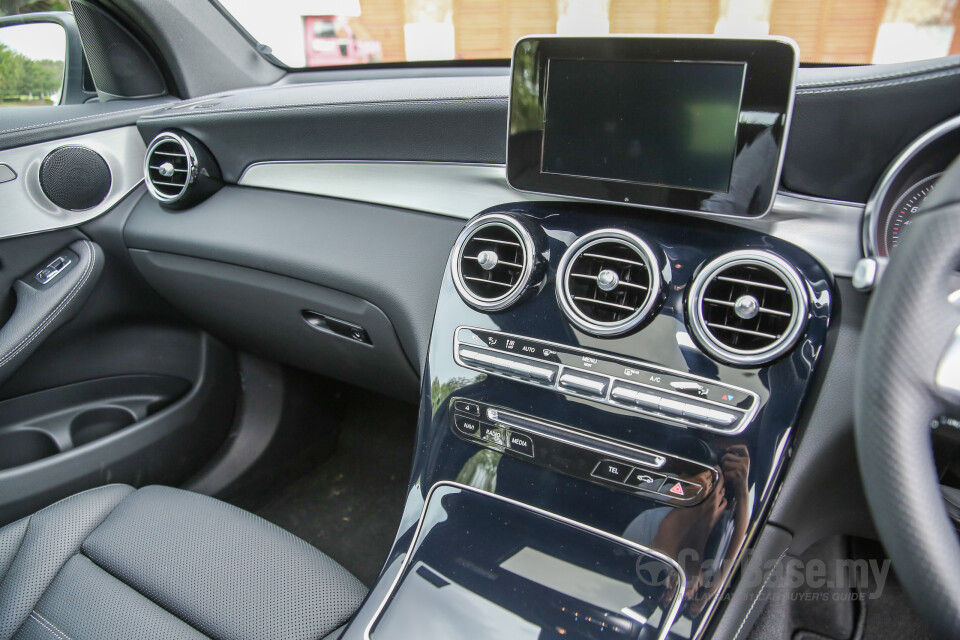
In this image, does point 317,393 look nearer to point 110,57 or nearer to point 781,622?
point 110,57

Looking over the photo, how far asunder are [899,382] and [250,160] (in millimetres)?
1240

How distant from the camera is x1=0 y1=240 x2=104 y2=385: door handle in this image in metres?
1.41

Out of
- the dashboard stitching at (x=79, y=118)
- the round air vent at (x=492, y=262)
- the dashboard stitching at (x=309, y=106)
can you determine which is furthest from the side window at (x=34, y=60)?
the round air vent at (x=492, y=262)

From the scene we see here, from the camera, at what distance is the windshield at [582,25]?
1108 mm

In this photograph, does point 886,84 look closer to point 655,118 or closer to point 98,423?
point 655,118

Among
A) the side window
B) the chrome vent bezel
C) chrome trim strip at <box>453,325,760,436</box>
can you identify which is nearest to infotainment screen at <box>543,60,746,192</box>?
chrome trim strip at <box>453,325,760,436</box>

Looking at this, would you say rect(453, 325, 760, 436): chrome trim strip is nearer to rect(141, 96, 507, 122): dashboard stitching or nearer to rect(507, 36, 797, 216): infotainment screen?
rect(507, 36, 797, 216): infotainment screen

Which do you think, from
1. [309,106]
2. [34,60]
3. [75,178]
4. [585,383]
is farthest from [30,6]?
[585,383]

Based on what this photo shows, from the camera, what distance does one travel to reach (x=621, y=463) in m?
0.83

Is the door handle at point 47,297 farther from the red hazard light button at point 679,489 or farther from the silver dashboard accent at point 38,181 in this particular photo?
the red hazard light button at point 679,489

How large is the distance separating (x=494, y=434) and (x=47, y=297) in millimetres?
1116

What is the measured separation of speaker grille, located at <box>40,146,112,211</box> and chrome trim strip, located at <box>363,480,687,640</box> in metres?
1.10

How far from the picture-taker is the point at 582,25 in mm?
1126

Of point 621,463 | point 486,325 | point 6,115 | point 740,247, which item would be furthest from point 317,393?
point 740,247
